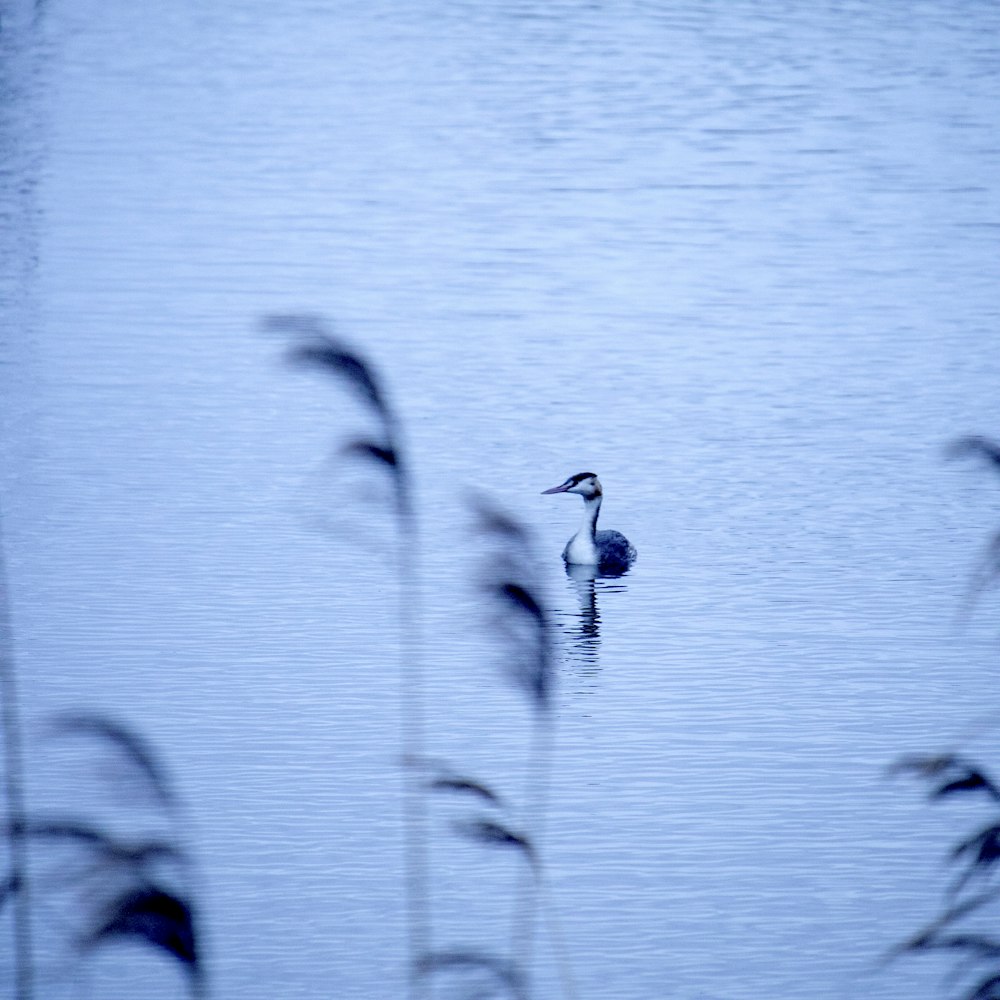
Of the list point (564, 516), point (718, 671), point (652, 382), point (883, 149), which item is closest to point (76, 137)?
point (883, 149)

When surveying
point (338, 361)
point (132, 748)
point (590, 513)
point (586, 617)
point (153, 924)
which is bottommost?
point (590, 513)

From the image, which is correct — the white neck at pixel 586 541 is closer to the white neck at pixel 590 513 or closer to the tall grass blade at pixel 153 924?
the white neck at pixel 590 513

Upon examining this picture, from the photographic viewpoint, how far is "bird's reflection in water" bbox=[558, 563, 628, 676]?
10.4 metres

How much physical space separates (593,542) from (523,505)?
1.06m

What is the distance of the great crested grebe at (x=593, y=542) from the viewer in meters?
12.1

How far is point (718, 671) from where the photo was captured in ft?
33.2

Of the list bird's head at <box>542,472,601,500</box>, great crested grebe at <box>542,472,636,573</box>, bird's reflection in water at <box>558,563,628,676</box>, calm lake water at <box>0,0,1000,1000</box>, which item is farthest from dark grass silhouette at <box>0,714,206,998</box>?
bird's head at <box>542,472,601,500</box>

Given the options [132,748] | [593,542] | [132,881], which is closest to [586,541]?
[593,542]

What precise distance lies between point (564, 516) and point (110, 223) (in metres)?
9.40

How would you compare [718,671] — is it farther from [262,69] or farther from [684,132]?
[262,69]

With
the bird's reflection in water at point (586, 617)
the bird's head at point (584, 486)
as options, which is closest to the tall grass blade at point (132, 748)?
the bird's reflection in water at point (586, 617)

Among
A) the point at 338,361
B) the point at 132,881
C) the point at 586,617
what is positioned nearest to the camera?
the point at 132,881

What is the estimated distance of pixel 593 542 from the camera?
12.2 metres

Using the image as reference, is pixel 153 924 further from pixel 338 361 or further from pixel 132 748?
pixel 338 361
